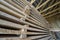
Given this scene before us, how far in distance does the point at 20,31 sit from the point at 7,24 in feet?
0.82

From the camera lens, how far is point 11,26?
4.56ft

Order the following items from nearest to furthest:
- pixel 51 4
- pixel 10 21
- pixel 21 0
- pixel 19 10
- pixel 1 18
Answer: pixel 1 18
pixel 10 21
pixel 19 10
pixel 21 0
pixel 51 4

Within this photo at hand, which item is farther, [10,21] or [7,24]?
[10,21]

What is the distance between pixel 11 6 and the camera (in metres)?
1.53

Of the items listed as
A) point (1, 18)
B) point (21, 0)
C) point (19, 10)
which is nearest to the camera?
point (1, 18)

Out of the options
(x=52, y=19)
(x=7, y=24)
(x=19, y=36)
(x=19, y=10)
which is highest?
(x=52, y=19)

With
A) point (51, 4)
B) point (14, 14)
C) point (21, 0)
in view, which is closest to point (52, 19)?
point (51, 4)

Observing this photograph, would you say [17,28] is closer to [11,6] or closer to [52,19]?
[11,6]

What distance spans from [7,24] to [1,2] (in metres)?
0.26

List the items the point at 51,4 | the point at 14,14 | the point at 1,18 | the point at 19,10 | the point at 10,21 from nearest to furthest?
the point at 1,18 → the point at 10,21 → the point at 14,14 → the point at 19,10 → the point at 51,4

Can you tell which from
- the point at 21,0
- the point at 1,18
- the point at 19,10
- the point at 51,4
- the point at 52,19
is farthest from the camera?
the point at 52,19

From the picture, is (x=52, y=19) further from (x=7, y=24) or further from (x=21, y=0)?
(x=7, y=24)

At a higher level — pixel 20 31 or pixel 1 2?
pixel 1 2

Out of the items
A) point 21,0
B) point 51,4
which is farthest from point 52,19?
point 21,0
